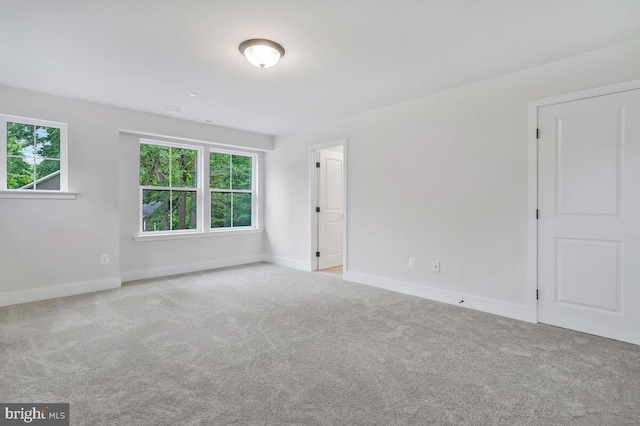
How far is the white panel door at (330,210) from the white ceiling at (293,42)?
1815mm

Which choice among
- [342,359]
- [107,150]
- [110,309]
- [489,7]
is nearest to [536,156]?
[489,7]

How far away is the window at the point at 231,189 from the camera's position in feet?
18.7

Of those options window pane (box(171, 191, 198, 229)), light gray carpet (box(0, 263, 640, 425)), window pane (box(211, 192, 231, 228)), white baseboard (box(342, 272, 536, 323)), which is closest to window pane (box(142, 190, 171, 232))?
window pane (box(171, 191, 198, 229))

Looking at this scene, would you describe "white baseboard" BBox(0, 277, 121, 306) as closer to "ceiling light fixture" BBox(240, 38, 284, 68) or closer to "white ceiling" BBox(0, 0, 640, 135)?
"white ceiling" BBox(0, 0, 640, 135)

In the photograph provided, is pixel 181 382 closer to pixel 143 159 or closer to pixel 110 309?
pixel 110 309

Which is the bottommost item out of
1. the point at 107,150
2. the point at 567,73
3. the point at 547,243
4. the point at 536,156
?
the point at 547,243

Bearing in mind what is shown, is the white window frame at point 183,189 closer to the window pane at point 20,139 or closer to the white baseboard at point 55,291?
the white baseboard at point 55,291

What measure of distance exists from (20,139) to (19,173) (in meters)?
0.40

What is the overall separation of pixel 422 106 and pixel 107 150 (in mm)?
4058

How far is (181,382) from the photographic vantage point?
2047mm

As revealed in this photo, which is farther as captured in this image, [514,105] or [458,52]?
[514,105]

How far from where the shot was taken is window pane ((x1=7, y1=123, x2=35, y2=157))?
3727 mm

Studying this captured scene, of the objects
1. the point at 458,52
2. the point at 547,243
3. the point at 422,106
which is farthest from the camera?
the point at 422,106

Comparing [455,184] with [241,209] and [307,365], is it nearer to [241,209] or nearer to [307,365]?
[307,365]
